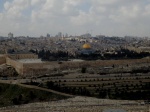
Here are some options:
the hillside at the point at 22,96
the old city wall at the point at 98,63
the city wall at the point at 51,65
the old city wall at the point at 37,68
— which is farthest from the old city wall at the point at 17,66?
the hillside at the point at 22,96

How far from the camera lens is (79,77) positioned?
4259cm

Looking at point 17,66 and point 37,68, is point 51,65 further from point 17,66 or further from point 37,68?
point 17,66

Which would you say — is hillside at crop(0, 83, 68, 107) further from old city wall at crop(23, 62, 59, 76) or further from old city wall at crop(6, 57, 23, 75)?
old city wall at crop(6, 57, 23, 75)

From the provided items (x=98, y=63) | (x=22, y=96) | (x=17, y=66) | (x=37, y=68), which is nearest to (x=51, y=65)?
(x=37, y=68)

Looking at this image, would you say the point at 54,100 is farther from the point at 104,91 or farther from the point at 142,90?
the point at 142,90

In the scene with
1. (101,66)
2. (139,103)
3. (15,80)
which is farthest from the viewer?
(101,66)

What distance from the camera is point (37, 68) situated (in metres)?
49.3

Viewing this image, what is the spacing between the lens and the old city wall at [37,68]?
48688 millimetres

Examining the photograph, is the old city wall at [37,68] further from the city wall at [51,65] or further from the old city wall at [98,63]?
the old city wall at [98,63]

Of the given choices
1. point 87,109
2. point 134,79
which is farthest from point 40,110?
point 134,79

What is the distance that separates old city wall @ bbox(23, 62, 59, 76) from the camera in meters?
48.7

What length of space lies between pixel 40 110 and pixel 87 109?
3.78 metres

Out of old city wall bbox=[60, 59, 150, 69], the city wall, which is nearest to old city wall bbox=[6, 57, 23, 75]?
the city wall

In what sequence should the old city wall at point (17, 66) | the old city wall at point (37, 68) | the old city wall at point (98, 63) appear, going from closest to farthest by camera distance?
the old city wall at point (37, 68) → the old city wall at point (17, 66) → the old city wall at point (98, 63)
